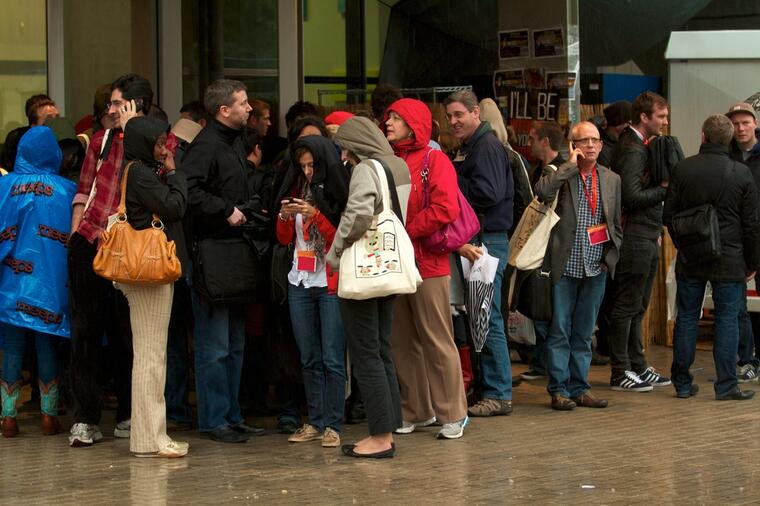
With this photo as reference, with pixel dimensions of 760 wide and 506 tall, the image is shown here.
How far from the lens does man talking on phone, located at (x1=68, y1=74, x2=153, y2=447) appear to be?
8.42 metres

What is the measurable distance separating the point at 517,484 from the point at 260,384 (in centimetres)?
257

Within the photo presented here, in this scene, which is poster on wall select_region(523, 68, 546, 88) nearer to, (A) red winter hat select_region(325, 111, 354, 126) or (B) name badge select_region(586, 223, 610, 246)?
(B) name badge select_region(586, 223, 610, 246)

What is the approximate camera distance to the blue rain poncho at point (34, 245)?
8766 mm

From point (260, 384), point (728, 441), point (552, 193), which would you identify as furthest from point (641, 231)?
point (260, 384)

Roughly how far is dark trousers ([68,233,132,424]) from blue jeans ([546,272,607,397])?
2.91m

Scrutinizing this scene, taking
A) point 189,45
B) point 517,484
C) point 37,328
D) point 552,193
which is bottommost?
point 517,484

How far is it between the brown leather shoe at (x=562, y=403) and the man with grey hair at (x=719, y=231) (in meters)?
0.97

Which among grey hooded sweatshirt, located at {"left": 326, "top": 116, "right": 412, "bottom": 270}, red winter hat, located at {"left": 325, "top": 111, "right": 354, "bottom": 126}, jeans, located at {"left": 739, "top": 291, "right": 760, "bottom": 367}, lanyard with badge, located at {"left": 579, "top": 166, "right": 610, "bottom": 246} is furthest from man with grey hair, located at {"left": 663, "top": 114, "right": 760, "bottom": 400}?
grey hooded sweatshirt, located at {"left": 326, "top": 116, "right": 412, "bottom": 270}

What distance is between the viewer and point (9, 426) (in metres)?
8.98

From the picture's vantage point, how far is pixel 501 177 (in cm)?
944

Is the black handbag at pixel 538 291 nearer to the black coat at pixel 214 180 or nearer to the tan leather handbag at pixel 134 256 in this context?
the black coat at pixel 214 180

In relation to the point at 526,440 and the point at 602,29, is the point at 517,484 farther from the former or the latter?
the point at 602,29

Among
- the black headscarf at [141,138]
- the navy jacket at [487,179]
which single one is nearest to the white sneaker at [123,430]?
the black headscarf at [141,138]

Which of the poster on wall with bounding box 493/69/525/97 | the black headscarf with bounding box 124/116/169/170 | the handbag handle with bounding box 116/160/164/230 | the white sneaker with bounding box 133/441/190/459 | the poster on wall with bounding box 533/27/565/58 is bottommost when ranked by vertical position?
the white sneaker with bounding box 133/441/190/459
